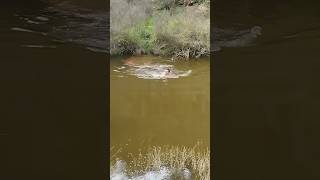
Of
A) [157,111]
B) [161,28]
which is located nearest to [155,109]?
[157,111]

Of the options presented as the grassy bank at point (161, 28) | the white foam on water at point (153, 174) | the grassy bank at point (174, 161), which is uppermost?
the grassy bank at point (161, 28)

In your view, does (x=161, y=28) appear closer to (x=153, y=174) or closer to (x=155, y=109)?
(x=155, y=109)
